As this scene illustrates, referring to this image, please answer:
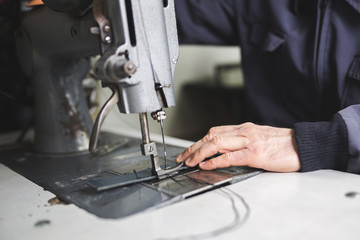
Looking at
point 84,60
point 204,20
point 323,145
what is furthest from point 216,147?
point 204,20

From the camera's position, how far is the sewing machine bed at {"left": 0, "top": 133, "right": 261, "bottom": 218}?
76 cm

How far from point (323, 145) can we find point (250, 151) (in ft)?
0.61

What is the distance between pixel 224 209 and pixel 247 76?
3.28 feet

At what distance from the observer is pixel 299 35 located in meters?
1.39

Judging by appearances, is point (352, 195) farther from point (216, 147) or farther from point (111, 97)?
point (111, 97)

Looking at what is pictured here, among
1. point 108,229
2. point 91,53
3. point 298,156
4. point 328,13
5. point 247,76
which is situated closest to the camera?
point 108,229

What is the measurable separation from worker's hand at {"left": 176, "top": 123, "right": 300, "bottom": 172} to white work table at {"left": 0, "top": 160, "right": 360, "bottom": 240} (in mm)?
63

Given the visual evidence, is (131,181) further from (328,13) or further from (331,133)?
(328,13)

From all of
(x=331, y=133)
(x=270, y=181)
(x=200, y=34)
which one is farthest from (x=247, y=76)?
(x=270, y=181)

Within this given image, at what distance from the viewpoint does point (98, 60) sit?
0.82 metres

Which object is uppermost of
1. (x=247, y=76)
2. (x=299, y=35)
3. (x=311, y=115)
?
(x=299, y=35)

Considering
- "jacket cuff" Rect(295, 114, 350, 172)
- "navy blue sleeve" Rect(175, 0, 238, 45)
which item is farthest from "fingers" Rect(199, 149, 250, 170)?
"navy blue sleeve" Rect(175, 0, 238, 45)

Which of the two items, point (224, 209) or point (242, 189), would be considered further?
point (242, 189)

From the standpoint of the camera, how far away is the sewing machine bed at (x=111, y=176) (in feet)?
2.51
